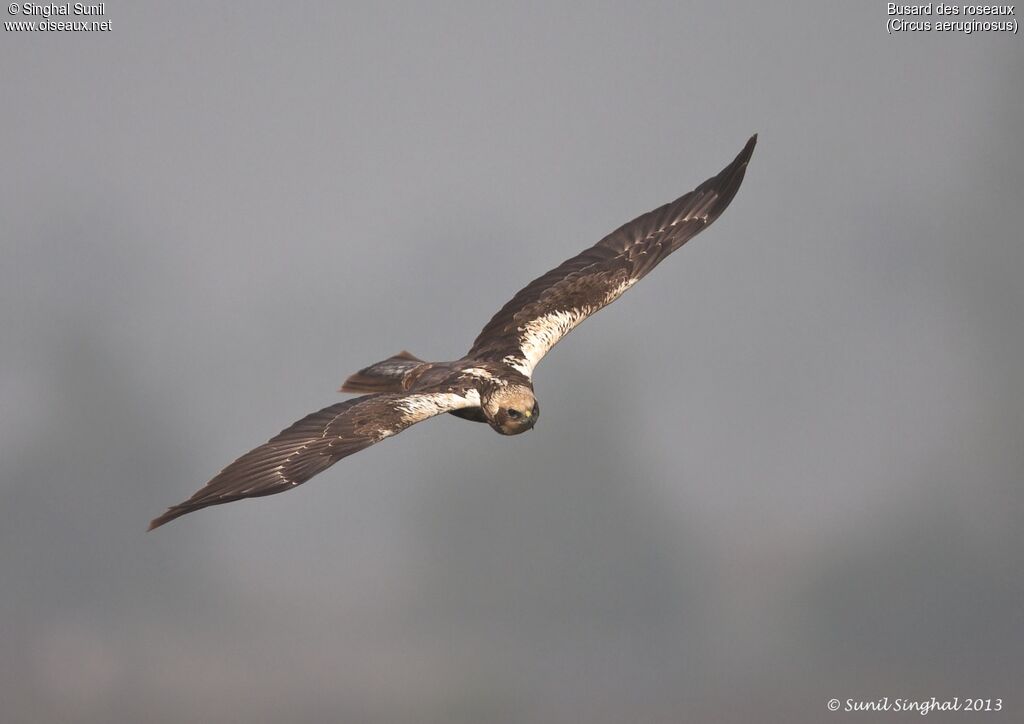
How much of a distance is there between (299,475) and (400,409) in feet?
5.34

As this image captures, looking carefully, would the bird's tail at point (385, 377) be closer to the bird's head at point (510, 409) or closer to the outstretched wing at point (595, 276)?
the outstretched wing at point (595, 276)

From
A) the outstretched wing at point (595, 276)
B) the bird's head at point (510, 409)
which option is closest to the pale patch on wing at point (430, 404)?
the bird's head at point (510, 409)

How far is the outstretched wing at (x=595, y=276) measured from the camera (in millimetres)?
19984

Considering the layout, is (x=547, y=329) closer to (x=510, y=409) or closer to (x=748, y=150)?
(x=510, y=409)

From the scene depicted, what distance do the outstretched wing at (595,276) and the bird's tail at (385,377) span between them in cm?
101

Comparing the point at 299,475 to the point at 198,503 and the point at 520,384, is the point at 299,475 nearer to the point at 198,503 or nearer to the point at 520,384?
the point at 198,503

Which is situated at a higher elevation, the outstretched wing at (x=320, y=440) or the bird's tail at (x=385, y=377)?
the bird's tail at (x=385, y=377)

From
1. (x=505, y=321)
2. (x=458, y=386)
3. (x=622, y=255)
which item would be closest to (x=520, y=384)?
(x=458, y=386)

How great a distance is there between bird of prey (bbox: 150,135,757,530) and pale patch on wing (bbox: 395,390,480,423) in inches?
0.5

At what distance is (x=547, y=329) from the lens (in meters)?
20.1

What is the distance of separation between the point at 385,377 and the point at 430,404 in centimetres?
278

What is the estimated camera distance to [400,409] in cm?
1722

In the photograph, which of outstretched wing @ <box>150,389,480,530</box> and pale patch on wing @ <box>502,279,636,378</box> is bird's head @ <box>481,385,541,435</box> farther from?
pale patch on wing @ <box>502,279,636,378</box>

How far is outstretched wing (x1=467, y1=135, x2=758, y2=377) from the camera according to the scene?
787 inches
